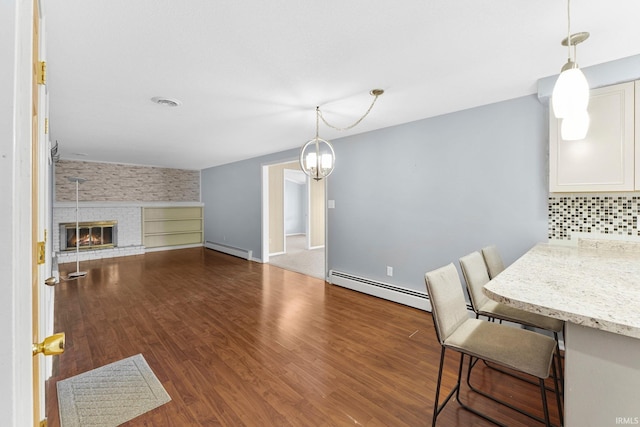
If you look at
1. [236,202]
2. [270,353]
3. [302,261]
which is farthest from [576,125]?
[236,202]

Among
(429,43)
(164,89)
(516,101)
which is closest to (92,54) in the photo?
(164,89)

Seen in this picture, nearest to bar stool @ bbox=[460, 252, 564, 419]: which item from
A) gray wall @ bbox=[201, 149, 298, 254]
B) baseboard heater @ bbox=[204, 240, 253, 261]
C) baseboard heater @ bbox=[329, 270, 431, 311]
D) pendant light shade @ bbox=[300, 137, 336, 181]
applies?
baseboard heater @ bbox=[329, 270, 431, 311]

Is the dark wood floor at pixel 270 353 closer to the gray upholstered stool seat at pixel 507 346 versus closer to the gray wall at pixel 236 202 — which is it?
the gray upholstered stool seat at pixel 507 346

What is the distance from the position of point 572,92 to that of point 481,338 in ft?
4.01

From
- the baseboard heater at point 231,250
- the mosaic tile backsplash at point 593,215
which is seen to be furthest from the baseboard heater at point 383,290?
the baseboard heater at point 231,250

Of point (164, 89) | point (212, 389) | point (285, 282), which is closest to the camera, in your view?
point (212, 389)

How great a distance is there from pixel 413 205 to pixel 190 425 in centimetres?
289

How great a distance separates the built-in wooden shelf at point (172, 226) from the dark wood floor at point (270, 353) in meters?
2.86

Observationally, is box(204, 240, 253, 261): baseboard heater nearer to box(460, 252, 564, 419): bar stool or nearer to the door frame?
box(460, 252, 564, 419): bar stool

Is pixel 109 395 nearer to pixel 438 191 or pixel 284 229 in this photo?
pixel 438 191

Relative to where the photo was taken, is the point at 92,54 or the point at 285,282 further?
the point at 285,282

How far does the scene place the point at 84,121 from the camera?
11.0 feet

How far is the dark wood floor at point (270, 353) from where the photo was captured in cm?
175

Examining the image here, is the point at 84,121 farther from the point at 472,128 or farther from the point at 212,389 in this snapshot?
the point at 472,128
